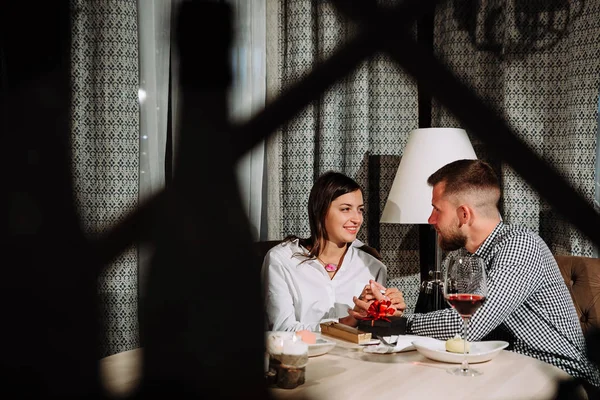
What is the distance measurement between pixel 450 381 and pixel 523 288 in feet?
1.75

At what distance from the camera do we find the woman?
8.40ft

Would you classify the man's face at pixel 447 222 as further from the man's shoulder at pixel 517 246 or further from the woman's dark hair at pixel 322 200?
the woman's dark hair at pixel 322 200

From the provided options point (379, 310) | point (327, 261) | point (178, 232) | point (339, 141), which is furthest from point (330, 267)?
point (178, 232)

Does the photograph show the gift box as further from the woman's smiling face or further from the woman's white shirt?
the woman's smiling face

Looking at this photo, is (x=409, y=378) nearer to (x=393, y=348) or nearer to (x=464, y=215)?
(x=393, y=348)

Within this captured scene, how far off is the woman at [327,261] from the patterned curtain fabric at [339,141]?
676 millimetres

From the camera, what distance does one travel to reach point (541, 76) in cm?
309

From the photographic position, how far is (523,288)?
1.86 m

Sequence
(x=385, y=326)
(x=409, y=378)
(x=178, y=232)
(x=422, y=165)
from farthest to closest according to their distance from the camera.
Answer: (x=422, y=165)
(x=385, y=326)
(x=409, y=378)
(x=178, y=232)

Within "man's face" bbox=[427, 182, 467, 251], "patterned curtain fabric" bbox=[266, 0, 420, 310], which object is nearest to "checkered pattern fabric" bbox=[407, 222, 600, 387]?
"man's face" bbox=[427, 182, 467, 251]

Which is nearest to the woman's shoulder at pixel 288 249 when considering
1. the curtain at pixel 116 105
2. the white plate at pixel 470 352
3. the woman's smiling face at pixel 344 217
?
the woman's smiling face at pixel 344 217

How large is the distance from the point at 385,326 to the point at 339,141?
1.80 meters

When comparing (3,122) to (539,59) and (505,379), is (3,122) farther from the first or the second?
(539,59)

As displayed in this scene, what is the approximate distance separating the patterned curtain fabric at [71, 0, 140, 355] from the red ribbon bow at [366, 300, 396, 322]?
1.53 metres
